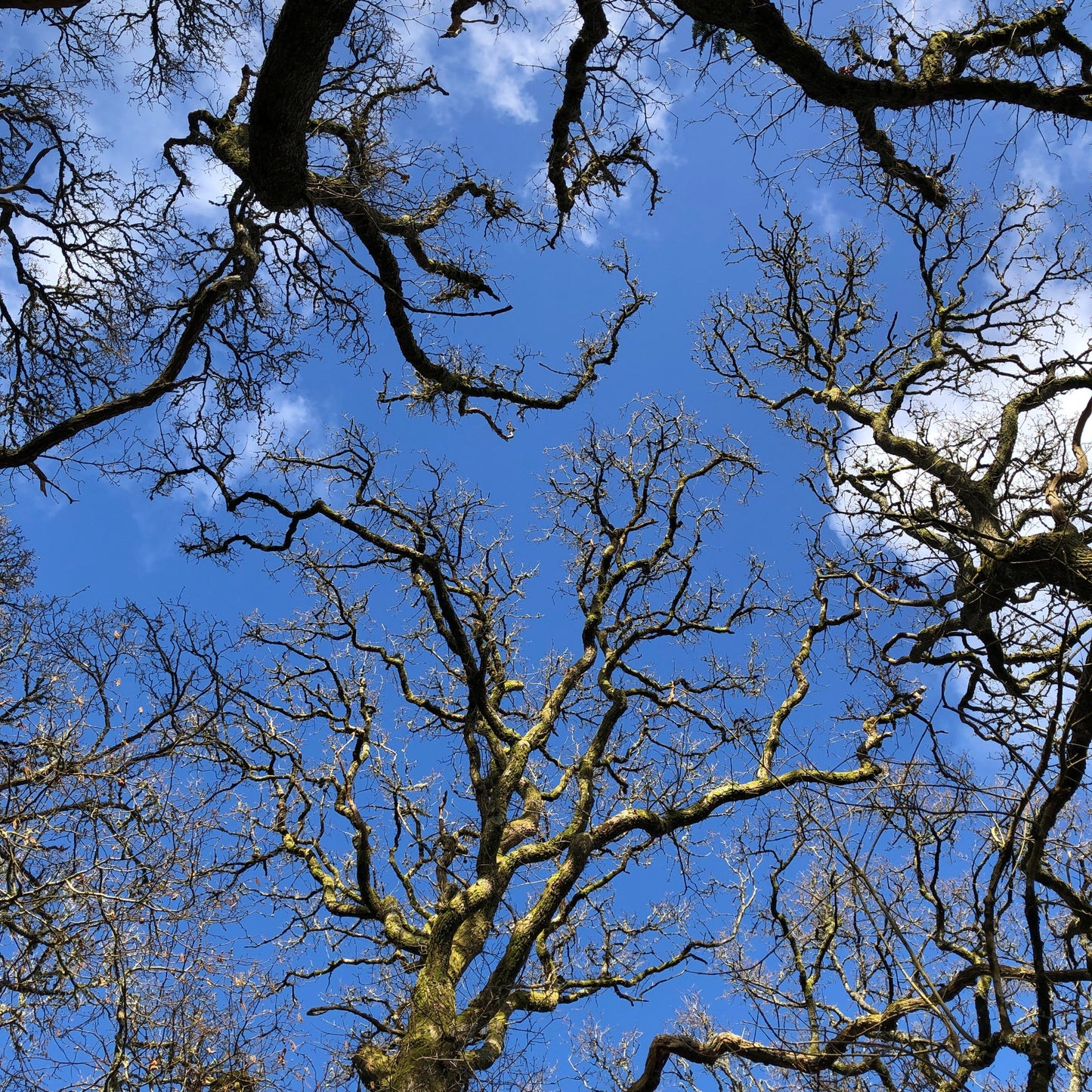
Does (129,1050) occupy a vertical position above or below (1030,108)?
below

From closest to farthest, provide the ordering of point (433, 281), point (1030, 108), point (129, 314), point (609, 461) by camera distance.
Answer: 1. point (1030, 108)
2. point (433, 281)
3. point (129, 314)
4. point (609, 461)

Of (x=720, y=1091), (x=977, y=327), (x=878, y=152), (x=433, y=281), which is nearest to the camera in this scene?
(x=720, y=1091)

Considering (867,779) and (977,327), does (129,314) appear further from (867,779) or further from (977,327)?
(977,327)

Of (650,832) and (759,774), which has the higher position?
(759,774)

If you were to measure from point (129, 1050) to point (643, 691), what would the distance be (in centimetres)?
602

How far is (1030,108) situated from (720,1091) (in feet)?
22.0

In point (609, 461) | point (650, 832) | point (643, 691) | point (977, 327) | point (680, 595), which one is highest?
point (977, 327)

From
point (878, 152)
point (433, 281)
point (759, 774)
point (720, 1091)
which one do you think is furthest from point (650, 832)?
point (878, 152)

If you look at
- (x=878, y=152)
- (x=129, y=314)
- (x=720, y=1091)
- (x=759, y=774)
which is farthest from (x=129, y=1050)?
(x=878, y=152)

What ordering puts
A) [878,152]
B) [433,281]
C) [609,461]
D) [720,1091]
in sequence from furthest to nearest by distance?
[609,461], [433,281], [878,152], [720,1091]

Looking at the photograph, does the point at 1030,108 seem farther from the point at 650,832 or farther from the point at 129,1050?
the point at 129,1050

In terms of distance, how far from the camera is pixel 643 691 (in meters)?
9.91

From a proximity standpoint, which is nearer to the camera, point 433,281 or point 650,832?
point 433,281

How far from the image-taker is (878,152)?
21.0ft
